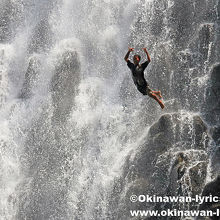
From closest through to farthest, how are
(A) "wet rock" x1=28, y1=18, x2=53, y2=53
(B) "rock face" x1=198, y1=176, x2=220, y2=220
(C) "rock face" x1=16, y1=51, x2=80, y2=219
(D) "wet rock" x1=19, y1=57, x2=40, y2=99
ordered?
1. (B) "rock face" x1=198, y1=176, x2=220, y2=220
2. (C) "rock face" x1=16, y1=51, x2=80, y2=219
3. (D) "wet rock" x1=19, y1=57, x2=40, y2=99
4. (A) "wet rock" x1=28, y1=18, x2=53, y2=53

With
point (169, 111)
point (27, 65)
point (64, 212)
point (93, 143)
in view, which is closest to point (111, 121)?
point (93, 143)

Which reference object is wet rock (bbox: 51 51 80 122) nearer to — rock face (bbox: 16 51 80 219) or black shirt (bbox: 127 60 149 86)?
rock face (bbox: 16 51 80 219)

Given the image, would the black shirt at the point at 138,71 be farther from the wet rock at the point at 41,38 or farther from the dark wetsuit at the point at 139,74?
the wet rock at the point at 41,38

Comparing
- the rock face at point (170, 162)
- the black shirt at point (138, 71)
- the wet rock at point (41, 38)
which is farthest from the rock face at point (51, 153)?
the black shirt at point (138, 71)

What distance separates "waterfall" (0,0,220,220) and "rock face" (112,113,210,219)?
1.5 inches

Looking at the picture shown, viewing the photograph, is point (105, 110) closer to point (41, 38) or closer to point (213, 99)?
point (213, 99)

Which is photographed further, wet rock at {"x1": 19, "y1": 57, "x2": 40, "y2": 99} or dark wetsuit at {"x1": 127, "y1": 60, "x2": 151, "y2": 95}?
wet rock at {"x1": 19, "y1": 57, "x2": 40, "y2": 99}

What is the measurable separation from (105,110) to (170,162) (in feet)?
15.4

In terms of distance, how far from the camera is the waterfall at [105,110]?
19.4m

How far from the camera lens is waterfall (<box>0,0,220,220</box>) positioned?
19422mm

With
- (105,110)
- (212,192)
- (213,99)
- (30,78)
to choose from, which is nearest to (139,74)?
(212,192)

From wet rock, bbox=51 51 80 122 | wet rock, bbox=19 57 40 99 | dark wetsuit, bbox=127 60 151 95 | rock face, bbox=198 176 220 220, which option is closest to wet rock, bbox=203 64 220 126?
rock face, bbox=198 176 220 220

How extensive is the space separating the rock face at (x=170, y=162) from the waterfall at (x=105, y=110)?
0.13 ft

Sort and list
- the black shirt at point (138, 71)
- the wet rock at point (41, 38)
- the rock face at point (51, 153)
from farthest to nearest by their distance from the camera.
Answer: the wet rock at point (41, 38) → the rock face at point (51, 153) → the black shirt at point (138, 71)
